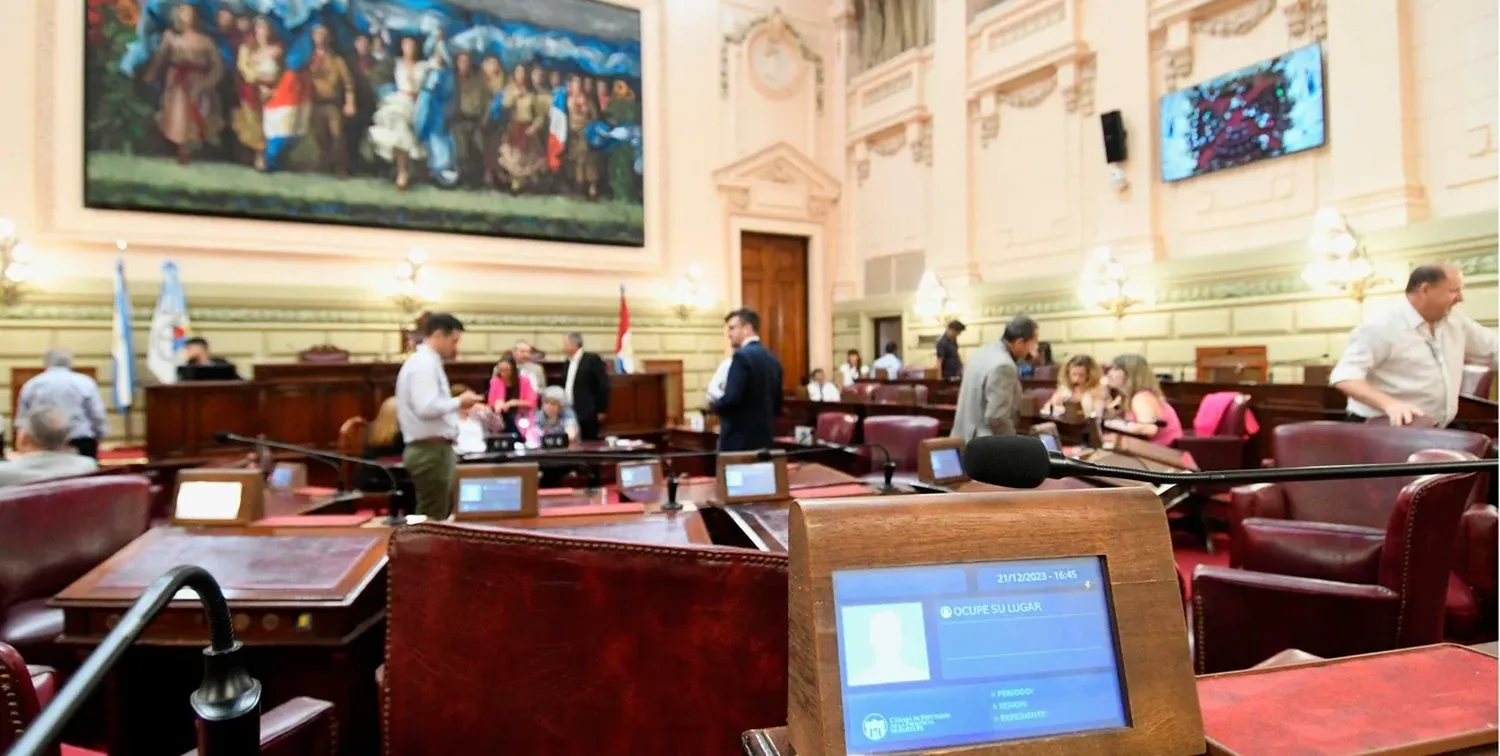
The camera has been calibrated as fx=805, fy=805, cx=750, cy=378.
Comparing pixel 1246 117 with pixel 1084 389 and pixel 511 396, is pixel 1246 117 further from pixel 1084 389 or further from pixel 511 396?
pixel 511 396

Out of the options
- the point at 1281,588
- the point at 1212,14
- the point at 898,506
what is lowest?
the point at 1281,588

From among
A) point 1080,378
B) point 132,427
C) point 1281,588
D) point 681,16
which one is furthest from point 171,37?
point 1281,588

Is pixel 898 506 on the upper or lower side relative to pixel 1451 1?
lower

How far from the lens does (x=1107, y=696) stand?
792 mm

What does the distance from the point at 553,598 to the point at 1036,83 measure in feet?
38.0

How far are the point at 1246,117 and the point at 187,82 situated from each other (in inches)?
475

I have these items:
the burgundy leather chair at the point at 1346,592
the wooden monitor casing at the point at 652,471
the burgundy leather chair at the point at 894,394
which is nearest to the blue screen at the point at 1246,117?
the burgundy leather chair at the point at 894,394

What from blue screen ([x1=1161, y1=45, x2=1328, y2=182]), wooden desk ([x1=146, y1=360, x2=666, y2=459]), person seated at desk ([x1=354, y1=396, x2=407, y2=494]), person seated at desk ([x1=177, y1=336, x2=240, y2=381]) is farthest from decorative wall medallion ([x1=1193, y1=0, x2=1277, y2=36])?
person seated at desk ([x1=177, y1=336, x2=240, y2=381])

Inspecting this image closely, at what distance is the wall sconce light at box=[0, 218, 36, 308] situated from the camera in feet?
28.0

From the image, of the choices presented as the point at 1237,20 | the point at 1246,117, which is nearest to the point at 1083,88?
the point at 1237,20

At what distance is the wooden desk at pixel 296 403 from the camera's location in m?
7.17

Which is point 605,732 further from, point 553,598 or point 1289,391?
point 1289,391

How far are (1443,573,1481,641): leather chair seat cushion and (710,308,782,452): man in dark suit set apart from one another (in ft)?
9.37

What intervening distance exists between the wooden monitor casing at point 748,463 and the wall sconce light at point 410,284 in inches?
363
